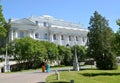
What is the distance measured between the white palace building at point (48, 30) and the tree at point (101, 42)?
113ft

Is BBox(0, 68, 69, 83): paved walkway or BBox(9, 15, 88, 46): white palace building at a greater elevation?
BBox(9, 15, 88, 46): white palace building

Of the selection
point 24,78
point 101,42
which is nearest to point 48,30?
point 101,42

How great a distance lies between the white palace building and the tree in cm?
3439

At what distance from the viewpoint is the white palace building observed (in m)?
90.8

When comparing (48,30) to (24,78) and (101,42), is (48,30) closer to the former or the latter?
(101,42)

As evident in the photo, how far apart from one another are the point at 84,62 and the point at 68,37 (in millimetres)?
19508

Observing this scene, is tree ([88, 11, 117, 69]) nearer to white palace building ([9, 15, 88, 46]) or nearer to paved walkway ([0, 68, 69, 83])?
paved walkway ([0, 68, 69, 83])

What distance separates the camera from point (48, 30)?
97.9 metres

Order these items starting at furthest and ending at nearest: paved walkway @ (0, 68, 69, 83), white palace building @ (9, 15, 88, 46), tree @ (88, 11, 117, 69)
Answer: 1. white palace building @ (9, 15, 88, 46)
2. tree @ (88, 11, 117, 69)
3. paved walkway @ (0, 68, 69, 83)

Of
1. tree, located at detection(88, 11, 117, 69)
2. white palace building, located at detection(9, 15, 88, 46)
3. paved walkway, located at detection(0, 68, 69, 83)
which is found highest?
white palace building, located at detection(9, 15, 88, 46)

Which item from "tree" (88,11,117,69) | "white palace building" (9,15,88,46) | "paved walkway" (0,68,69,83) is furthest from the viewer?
"white palace building" (9,15,88,46)

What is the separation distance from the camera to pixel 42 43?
76125 mm

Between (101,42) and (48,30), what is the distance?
139ft

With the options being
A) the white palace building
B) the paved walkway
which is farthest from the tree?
the white palace building
